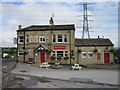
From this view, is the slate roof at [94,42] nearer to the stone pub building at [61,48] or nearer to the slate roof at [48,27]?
the stone pub building at [61,48]

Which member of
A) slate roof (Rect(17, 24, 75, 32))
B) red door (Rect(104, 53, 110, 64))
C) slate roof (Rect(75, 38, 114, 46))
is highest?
slate roof (Rect(17, 24, 75, 32))

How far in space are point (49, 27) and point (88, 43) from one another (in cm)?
711

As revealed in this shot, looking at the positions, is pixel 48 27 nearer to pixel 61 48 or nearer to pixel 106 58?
pixel 61 48

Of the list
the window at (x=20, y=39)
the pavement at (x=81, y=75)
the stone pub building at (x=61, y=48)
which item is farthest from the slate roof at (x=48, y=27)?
the pavement at (x=81, y=75)

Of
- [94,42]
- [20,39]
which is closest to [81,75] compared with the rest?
[94,42]

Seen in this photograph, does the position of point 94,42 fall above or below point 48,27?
below

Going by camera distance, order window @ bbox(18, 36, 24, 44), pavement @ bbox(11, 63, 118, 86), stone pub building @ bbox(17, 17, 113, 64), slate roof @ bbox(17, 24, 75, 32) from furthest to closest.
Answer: window @ bbox(18, 36, 24, 44) < slate roof @ bbox(17, 24, 75, 32) < stone pub building @ bbox(17, 17, 113, 64) < pavement @ bbox(11, 63, 118, 86)

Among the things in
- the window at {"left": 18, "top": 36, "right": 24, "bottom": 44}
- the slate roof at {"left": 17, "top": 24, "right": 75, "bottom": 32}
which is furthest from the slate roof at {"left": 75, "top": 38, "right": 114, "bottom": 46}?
the window at {"left": 18, "top": 36, "right": 24, "bottom": 44}

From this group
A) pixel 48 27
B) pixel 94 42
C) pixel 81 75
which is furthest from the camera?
pixel 48 27

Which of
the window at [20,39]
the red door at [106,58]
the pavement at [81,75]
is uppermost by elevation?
the window at [20,39]

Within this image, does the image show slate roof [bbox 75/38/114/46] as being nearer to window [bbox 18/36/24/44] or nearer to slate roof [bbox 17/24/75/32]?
slate roof [bbox 17/24/75/32]

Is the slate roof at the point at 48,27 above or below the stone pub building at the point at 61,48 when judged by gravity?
above

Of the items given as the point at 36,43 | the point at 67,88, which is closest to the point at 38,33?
the point at 36,43

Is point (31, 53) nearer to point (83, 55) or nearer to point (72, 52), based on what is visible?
point (72, 52)
